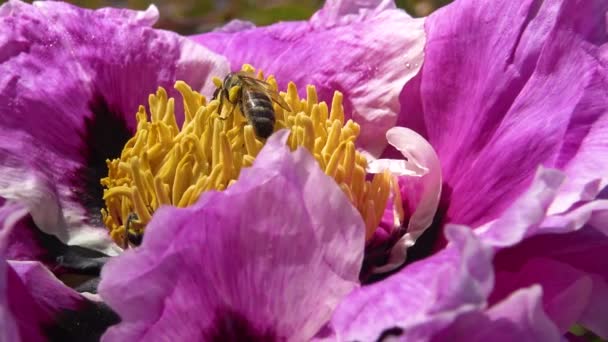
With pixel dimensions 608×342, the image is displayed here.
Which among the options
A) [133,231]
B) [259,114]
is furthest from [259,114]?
[133,231]

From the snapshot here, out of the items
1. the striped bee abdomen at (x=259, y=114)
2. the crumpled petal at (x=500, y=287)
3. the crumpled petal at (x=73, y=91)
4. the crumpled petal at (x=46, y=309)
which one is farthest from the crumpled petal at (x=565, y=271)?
the crumpled petal at (x=73, y=91)

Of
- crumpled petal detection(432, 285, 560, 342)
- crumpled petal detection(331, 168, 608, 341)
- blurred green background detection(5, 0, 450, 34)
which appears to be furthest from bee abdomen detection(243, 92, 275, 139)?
blurred green background detection(5, 0, 450, 34)

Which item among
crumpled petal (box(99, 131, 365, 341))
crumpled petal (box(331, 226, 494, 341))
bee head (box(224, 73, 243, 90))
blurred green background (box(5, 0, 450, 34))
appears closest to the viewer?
crumpled petal (box(331, 226, 494, 341))

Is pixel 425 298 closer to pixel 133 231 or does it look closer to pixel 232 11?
pixel 133 231

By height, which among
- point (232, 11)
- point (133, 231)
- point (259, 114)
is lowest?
point (232, 11)

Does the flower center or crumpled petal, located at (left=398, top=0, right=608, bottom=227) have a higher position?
crumpled petal, located at (left=398, top=0, right=608, bottom=227)

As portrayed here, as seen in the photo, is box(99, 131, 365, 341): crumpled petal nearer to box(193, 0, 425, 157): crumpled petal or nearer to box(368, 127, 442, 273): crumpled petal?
box(368, 127, 442, 273): crumpled petal

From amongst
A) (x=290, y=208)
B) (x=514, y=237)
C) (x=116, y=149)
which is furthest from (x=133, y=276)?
(x=116, y=149)
